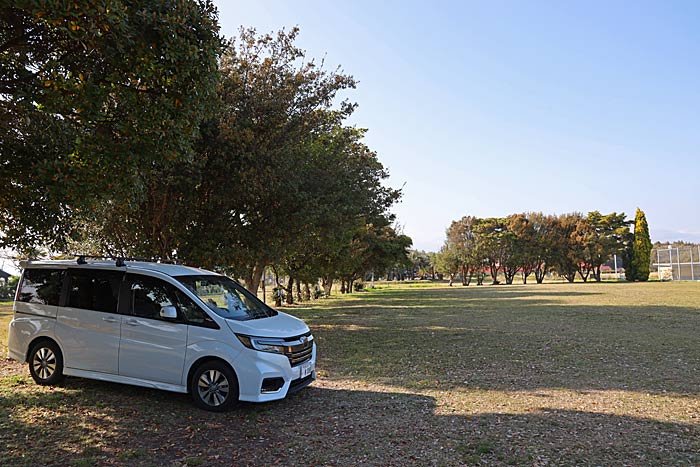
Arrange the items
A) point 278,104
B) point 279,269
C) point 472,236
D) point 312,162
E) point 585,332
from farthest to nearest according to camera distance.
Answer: point 472,236 < point 279,269 < point 312,162 < point 585,332 < point 278,104

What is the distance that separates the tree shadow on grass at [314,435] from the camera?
16.6 ft

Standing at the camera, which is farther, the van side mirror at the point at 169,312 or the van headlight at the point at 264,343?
the van side mirror at the point at 169,312

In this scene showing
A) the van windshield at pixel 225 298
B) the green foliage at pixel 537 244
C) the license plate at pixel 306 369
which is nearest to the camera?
the license plate at pixel 306 369

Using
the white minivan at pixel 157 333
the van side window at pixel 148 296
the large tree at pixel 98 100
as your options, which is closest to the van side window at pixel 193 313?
the white minivan at pixel 157 333

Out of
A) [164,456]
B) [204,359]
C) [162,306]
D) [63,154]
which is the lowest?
[164,456]

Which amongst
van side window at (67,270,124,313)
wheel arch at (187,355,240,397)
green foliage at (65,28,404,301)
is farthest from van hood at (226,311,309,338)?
green foliage at (65,28,404,301)

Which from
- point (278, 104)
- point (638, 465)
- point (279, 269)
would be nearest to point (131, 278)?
point (638, 465)

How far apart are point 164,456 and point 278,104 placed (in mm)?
10531

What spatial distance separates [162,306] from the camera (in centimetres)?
699

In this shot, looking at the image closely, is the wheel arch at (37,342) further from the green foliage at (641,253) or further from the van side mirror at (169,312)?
the green foliage at (641,253)

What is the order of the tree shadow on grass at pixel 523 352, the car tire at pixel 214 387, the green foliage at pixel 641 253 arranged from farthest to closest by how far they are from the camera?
the green foliage at pixel 641 253 < the tree shadow on grass at pixel 523 352 < the car tire at pixel 214 387

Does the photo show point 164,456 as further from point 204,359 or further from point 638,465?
point 638,465

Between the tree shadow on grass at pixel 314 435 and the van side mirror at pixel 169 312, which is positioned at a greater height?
the van side mirror at pixel 169 312

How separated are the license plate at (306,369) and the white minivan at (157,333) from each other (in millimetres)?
16
